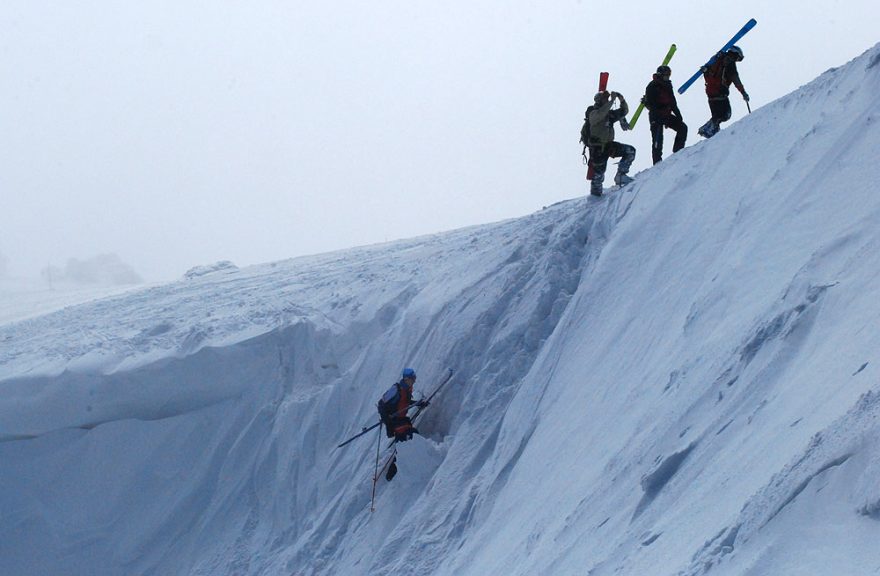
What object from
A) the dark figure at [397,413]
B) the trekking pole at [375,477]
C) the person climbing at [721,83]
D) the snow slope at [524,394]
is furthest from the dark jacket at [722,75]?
the trekking pole at [375,477]

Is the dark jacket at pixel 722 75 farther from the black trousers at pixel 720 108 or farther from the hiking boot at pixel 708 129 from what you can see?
the hiking boot at pixel 708 129

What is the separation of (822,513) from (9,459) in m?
12.4

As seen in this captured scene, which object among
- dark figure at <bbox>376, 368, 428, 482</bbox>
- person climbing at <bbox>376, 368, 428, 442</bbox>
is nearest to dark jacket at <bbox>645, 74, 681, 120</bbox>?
dark figure at <bbox>376, 368, 428, 482</bbox>

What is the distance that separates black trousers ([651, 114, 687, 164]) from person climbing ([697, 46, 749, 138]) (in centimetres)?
38

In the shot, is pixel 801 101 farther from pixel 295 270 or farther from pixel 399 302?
pixel 295 270

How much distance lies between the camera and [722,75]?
11.5 m

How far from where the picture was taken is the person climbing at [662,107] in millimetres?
11938

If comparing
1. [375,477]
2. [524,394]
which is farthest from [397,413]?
[524,394]

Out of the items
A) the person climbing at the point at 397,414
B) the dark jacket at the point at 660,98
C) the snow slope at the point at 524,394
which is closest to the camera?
the snow slope at the point at 524,394

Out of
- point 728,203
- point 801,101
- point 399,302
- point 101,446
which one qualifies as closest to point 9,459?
point 101,446

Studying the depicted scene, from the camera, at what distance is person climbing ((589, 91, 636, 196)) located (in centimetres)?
1162

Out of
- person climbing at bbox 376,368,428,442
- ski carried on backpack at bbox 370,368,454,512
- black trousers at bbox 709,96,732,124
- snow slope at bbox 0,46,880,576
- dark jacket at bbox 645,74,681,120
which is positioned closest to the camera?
snow slope at bbox 0,46,880,576

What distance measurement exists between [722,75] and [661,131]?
999 millimetres

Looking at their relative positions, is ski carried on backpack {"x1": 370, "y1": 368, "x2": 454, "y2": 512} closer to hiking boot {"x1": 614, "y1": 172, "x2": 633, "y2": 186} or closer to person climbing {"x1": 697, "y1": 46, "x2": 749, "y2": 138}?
hiking boot {"x1": 614, "y1": 172, "x2": 633, "y2": 186}
